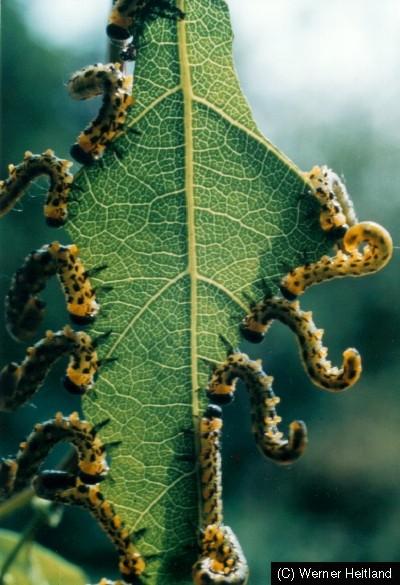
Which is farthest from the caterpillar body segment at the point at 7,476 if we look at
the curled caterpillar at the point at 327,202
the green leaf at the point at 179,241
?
the curled caterpillar at the point at 327,202

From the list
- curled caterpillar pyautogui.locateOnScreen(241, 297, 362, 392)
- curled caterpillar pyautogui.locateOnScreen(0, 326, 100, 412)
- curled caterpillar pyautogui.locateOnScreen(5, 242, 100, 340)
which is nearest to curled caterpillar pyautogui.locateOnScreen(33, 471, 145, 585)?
curled caterpillar pyautogui.locateOnScreen(0, 326, 100, 412)

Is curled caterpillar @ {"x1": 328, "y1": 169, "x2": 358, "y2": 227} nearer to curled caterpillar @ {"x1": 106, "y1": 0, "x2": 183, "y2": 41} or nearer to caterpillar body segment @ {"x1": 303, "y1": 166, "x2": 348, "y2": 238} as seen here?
caterpillar body segment @ {"x1": 303, "y1": 166, "x2": 348, "y2": 238}

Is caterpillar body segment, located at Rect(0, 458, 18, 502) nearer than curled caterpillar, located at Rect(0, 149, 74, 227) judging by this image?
No

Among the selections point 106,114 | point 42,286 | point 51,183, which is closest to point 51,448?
point 42,286

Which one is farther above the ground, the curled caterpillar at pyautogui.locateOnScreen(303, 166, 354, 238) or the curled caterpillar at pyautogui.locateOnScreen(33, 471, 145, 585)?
the curled caterpillar at pyautogui.locateOnScreen(303, 166, 354, 238)

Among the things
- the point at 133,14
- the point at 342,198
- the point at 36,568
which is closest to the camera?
the point at 133,14

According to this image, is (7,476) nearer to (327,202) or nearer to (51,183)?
(51,183)

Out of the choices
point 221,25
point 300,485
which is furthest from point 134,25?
point 300,485

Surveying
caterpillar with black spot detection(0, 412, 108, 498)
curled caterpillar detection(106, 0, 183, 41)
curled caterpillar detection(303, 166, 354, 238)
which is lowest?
caterpillar with black spot detection(0, 412, 108, 498)
